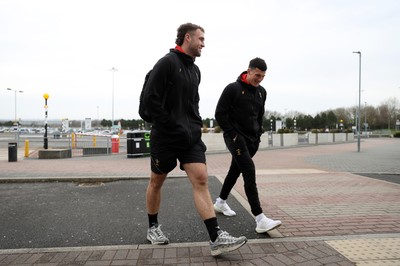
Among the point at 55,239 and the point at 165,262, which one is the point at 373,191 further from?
the point at 55,239

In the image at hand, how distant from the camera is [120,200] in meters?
5.46

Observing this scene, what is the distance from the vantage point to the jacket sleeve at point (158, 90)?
296 centimetres

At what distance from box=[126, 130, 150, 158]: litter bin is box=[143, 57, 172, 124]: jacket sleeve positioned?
35.8 ft

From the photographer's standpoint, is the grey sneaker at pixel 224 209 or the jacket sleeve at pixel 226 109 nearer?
the jacket sleeve at pixel 226 109

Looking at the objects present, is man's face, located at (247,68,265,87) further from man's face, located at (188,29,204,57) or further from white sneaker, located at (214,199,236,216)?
white sneaker, located at (214,199,236,216)

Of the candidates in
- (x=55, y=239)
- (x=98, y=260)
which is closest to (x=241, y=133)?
(x=98, y=260)

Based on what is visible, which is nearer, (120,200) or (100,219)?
(100,219)

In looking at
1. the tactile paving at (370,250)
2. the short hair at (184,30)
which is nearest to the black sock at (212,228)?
the tactile paving at (370,250)

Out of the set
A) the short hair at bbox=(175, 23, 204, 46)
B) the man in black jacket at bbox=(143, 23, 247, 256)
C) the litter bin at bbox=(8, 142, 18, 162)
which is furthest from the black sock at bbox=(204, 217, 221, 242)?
the litter bin at bbox=(8, 142, 18, 162)

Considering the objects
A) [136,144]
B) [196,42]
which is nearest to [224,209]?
[196,42]

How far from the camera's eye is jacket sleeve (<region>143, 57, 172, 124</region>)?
2.96 metres

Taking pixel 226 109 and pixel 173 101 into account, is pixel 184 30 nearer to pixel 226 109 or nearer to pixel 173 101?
pixel 173 101

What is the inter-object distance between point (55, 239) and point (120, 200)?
1.90 m

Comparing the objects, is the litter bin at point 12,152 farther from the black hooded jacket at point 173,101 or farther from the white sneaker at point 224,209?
the black hooded jacket at point 173,101
